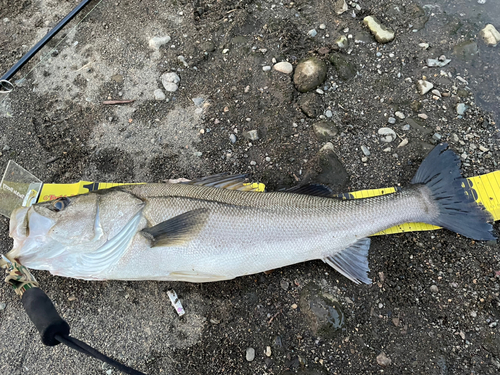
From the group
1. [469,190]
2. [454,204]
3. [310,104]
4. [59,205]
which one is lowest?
[469,190]

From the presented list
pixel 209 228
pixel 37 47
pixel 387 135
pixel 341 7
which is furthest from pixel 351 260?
pixel 37 47

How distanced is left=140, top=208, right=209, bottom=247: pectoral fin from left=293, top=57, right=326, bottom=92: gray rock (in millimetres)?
1977

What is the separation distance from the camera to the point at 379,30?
3738mm

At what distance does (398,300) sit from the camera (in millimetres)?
2947

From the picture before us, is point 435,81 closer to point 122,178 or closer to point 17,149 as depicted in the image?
point 122,178

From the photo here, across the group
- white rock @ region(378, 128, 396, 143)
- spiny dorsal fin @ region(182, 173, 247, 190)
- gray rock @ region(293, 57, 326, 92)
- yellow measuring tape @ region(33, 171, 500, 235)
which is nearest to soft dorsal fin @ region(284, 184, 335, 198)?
yellow measuring tape @ region(33, 171, 500, 235)

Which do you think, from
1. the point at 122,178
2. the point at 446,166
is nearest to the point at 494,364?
the point at 446,166

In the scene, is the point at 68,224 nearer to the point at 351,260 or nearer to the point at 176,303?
the point at 176,303

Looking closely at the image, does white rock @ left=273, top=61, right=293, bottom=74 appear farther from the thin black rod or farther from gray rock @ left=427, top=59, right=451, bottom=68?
the thin black rod

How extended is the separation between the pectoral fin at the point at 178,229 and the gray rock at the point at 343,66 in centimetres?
238

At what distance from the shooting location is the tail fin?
113 inches

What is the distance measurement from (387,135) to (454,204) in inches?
38.9

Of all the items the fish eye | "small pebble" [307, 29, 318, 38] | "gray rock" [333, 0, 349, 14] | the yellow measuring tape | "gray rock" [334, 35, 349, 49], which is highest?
the fish eye

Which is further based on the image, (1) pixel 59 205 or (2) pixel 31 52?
(2) pixel 31 52
